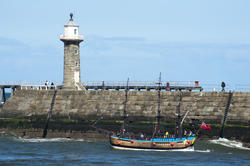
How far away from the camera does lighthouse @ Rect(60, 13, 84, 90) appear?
79.7 m

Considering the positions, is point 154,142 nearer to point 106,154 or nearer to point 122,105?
point 106,154

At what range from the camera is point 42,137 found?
7225 centimetres

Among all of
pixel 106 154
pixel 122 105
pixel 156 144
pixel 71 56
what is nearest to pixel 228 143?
pixel 156 144

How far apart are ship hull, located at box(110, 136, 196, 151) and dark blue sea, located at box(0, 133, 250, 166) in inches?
40.1

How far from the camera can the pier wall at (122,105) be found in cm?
6419

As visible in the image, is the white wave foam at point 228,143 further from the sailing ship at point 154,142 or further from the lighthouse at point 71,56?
the lighthouse at point 71,56

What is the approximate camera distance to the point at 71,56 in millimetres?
79688

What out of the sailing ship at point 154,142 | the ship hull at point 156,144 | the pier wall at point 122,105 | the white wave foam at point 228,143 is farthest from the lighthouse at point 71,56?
the white wave foam at point 228,143

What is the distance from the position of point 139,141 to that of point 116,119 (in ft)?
31.0

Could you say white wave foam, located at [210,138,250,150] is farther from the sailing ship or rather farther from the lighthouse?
the lighthouse

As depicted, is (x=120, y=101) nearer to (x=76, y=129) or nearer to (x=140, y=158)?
(x=76, y=129)

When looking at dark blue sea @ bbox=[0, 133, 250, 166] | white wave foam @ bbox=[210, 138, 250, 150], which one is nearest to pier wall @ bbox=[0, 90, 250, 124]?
white wave foam @ bbox=[210, 138, 250, 150]

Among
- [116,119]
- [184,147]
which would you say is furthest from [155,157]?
[116,119]

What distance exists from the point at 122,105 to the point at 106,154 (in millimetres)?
14513
